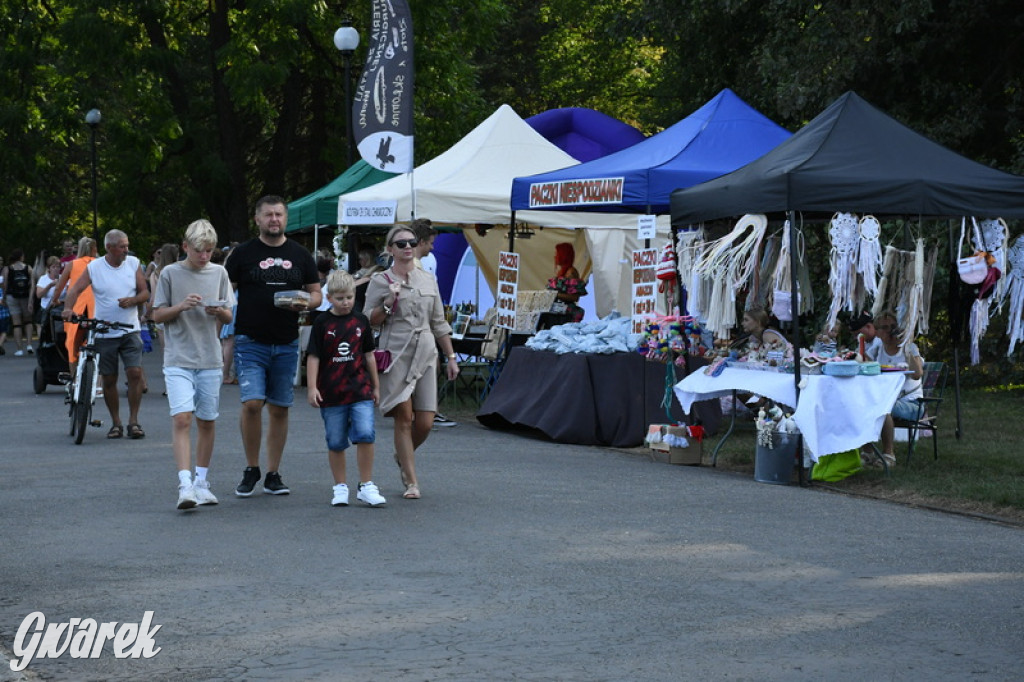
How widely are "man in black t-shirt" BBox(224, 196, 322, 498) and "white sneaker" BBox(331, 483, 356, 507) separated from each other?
0.61 metres

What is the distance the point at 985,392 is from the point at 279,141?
2128 centimetres

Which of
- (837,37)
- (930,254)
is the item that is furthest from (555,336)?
(837,37)

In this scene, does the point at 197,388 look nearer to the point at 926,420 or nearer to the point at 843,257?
the point at 843,257

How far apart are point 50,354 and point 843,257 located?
37.6 feet

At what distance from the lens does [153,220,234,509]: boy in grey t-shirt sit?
981 cm

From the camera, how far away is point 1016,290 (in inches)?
519

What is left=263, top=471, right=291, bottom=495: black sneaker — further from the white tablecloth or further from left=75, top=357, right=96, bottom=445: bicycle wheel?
left=75, top=357, right=96, bottom=445: bicycle wheel

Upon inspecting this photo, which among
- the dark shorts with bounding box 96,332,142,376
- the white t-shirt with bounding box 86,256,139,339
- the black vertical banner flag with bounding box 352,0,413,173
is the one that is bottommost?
the dark shorts with bounding box 96,332,142,376

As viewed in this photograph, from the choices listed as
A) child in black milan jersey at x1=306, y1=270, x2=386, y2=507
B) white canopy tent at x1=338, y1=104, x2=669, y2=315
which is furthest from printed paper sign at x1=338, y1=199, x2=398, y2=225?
child in black milan jersey at x1=306, y1=270, x2=386, y2=507

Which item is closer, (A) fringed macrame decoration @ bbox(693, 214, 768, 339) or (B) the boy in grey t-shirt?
(B) the boy in grey t-shirt

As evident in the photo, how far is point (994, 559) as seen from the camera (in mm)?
8242

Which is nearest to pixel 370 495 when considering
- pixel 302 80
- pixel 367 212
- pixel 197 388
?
pixel 197 388

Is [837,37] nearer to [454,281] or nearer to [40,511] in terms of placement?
[454,281]

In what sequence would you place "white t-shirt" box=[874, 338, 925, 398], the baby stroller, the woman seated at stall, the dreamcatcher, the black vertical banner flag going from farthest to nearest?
the baby stroller
the black vertical banner flag
"white t-shirt" box=[874, 338, 925, 398]
the woman seated at stall
the dreamcatcher
